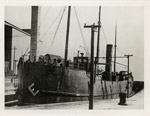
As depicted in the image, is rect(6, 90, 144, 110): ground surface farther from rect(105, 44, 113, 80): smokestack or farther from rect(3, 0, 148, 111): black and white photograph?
rect(105, 44, 113, 80): smokestack

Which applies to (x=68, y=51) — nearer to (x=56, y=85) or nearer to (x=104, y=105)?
(x=56, y=85)

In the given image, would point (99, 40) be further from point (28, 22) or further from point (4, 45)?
point (4, 45)

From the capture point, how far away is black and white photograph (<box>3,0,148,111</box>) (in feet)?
4.74

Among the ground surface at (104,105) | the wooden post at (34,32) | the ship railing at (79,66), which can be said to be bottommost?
the ground surface at (104,105)

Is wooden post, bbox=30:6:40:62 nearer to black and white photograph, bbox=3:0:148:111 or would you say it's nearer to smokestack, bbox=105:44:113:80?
black and white photograph, bbox=3:0:148:111

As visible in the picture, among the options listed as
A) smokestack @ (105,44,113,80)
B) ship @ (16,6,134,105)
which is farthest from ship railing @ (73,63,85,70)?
smokestack @ (105,44,113,80)

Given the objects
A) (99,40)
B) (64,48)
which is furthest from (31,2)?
(99,40)

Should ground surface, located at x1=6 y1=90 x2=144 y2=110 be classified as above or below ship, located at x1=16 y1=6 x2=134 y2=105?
below

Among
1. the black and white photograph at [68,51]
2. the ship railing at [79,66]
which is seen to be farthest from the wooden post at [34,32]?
the ship railing at [79,66]

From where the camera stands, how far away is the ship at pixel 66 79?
146 cm

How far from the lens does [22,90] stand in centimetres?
145

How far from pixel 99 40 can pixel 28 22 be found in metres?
0.39

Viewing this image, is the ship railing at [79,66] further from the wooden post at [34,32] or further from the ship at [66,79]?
the wooden post at [34,32]

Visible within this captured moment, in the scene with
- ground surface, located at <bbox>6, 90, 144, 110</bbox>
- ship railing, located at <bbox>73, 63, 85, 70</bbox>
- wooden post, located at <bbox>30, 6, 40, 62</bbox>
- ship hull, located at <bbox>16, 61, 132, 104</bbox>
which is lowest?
ground surface, located at <bbox>6, 90, 144, 110</bbox>
